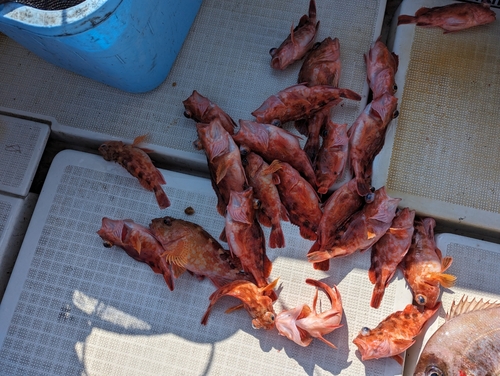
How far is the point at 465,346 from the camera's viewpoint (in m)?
2.54

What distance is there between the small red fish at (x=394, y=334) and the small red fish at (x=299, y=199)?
0.66 metres

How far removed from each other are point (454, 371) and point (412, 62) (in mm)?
2034

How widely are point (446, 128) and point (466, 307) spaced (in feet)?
3.90

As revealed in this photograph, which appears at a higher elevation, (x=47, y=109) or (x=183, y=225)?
(x=47, y=109)

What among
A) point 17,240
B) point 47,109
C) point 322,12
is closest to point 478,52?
point 322,12

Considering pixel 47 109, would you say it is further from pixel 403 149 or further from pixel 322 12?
pixel 403 149

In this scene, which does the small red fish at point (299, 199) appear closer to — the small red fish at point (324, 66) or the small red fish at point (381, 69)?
the small red fish at point (324, 66)

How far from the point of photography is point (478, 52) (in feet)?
10.3

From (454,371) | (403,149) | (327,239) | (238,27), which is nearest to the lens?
(454,371)

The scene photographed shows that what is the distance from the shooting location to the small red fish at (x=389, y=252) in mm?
2697

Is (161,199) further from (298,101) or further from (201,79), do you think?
(298,101)

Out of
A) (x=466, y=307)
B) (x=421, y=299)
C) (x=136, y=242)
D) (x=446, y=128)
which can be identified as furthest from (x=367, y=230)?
(x=136, y=242)

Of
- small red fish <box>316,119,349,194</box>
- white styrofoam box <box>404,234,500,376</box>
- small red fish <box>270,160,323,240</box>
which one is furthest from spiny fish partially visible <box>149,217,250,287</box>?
white styrofoam box <box>404,234,500,376</box>

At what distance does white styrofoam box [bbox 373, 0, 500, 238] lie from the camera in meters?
2.88
